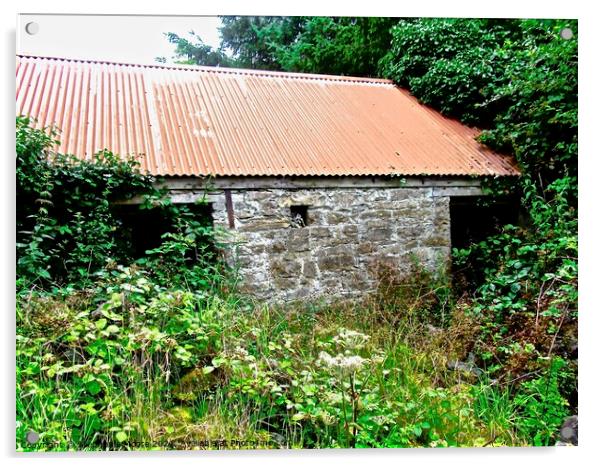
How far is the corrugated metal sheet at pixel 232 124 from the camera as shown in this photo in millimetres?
3627

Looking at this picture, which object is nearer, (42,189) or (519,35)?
(42,189)

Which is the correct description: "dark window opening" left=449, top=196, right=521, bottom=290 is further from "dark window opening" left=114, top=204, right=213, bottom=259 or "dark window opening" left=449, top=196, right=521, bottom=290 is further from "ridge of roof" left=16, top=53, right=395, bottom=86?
"dark window opening" left=114, top=204, right=213, bottom=259

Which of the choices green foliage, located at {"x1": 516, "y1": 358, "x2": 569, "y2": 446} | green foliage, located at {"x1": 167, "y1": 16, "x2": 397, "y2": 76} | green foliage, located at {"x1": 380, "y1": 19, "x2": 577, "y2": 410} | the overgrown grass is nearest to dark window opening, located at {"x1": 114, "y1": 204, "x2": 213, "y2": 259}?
the overgrown grass

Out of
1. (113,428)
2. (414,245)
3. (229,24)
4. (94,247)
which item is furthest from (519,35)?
(113,428)

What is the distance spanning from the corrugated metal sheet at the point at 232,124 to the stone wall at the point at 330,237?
25cm

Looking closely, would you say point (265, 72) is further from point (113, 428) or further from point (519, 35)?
point (113, 428)

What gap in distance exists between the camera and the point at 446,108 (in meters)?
5.49

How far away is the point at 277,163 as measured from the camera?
3898 mm

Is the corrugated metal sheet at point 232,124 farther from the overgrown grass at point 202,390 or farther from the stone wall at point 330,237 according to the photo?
the overgrown grass at point 202,390

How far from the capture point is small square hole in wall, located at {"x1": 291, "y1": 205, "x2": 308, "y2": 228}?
400 cm

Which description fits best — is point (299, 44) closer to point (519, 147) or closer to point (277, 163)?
point (277, 163)

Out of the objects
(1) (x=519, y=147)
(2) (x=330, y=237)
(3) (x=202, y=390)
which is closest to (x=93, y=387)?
(3) (x=202, y=390)

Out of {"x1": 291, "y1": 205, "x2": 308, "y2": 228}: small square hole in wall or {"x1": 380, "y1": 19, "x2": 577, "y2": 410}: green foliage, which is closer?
{"x1": 380, "y1": 19, "x2": 577, "y2": 410}: green foliage
